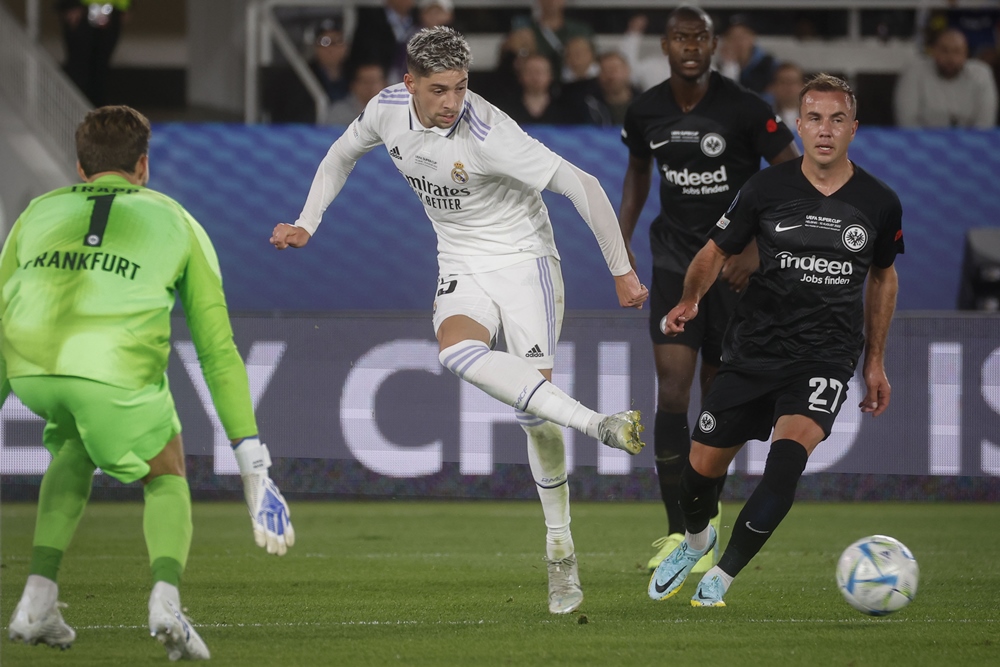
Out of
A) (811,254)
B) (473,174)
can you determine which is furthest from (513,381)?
(811,254)

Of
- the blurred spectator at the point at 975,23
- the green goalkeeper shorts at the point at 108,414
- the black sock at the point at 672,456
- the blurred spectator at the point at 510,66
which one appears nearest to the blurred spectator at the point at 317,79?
the blurred spectator at the point at 510,66

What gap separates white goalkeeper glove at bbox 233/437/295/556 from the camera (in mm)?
4156

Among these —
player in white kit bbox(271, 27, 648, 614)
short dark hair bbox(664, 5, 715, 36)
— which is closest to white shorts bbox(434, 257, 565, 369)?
player in white kit bbox(271, 27, 648, 614)

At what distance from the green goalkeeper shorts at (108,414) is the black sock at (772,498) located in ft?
7.26

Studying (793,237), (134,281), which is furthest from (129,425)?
(793,237)

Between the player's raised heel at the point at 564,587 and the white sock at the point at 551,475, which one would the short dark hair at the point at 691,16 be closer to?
the white sock at the point at 551,475

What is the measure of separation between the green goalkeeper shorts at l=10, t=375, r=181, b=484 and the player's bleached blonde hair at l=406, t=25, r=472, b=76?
174 cm

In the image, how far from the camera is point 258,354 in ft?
30.4

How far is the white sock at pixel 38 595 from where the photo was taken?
14.1 ft

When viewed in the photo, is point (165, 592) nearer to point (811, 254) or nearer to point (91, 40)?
point (811, 254)

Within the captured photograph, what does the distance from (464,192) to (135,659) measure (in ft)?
7.19

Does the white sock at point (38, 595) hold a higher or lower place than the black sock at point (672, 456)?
higher

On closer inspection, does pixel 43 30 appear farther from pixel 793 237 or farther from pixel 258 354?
pixel 793 237

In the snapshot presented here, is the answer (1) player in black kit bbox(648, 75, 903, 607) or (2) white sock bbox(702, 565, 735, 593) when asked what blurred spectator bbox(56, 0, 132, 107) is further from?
(2) white sock bbox(702, 565, 735, 593)
